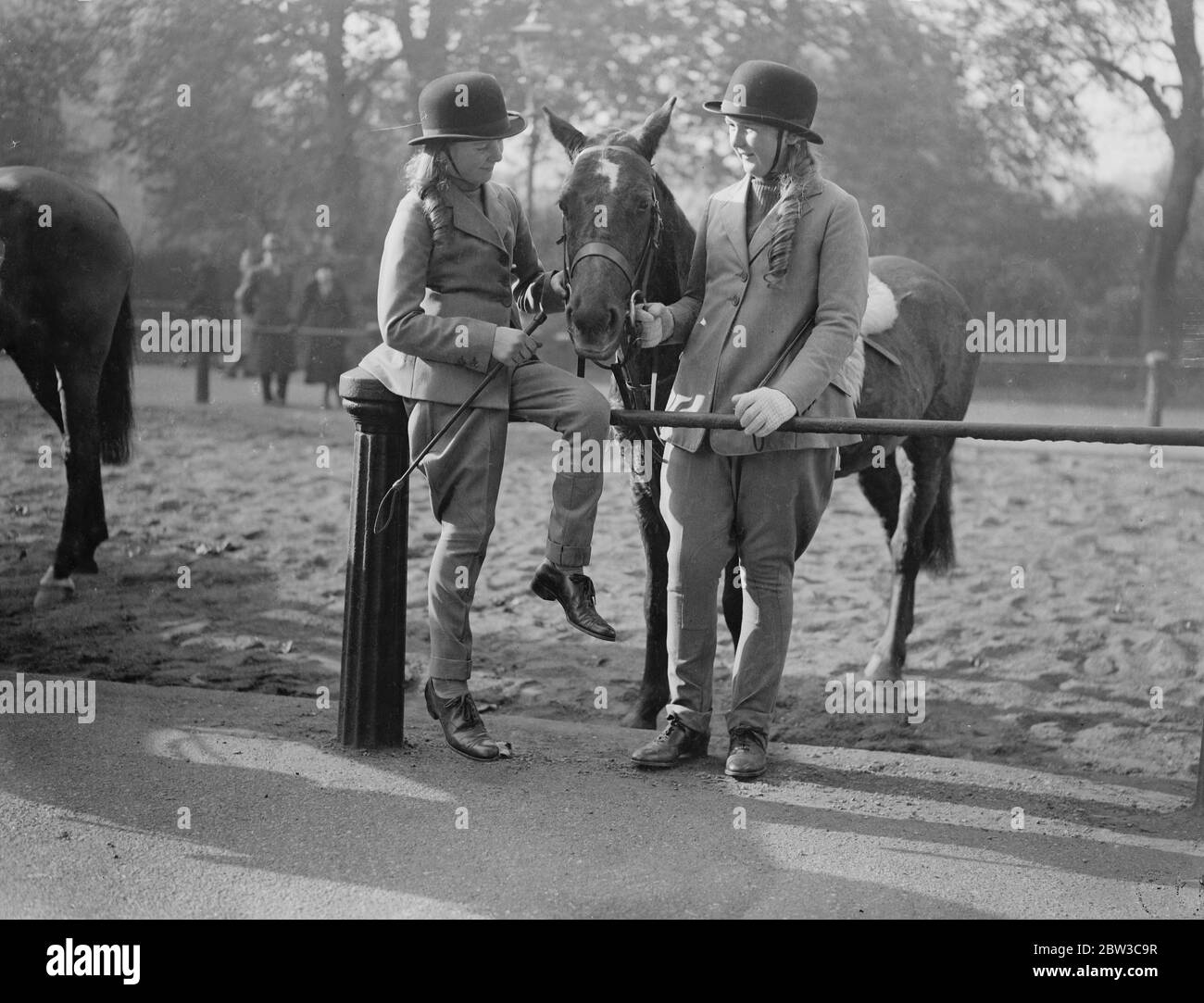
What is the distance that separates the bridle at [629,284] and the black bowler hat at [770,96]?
13.7 inches

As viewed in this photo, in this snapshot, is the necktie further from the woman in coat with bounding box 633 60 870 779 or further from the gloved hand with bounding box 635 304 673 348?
the gloved hand with bounding box 635 304 673 348

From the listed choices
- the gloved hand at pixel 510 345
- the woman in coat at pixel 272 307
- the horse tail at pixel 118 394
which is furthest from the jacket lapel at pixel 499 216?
the woman in coat at pixel 272 307

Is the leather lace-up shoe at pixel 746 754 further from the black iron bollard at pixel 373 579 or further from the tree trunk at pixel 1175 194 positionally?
the tree trunk at pixel 1175 194

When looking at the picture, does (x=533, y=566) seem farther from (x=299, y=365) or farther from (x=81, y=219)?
(x=299, y=365)

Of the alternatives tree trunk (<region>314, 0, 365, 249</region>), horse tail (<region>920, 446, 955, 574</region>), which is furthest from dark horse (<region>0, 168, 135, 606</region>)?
tree trunk (<region>314, 0, 365, 249</region>)

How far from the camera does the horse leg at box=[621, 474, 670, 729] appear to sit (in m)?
4.26

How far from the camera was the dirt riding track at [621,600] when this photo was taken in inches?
198

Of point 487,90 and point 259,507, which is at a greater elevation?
point 487,90

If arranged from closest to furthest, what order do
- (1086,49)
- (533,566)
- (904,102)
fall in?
1. (533,566)
2. (1086,49)
3. (904,102)

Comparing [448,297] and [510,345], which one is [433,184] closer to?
[448,297]

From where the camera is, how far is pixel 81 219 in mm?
5840

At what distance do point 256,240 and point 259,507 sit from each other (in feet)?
13.4
